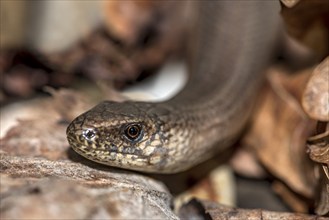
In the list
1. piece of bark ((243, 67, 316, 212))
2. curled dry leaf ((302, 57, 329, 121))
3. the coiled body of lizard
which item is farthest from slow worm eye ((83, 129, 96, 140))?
piece of bark ((243, 67, 316, 212))

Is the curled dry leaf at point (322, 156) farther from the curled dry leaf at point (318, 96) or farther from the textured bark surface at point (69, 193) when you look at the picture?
the textured bark surface at point (69, 193)

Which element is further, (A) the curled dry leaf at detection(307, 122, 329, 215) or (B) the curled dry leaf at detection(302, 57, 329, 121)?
(A) the curled dry leaf at detection(307, 122, 329, 215)

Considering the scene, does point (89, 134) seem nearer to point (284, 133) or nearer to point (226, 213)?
point (226, 213)

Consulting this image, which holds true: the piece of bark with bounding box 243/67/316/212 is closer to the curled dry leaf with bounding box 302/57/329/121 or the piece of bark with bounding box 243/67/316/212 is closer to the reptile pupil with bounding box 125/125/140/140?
the curled dry leaf with bounding box 302/57/329/121

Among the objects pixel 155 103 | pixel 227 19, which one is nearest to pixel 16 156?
pixel 155 103

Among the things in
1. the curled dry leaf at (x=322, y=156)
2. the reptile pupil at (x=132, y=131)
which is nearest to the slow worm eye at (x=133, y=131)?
the reptile pupil at (x=132, y=131)
